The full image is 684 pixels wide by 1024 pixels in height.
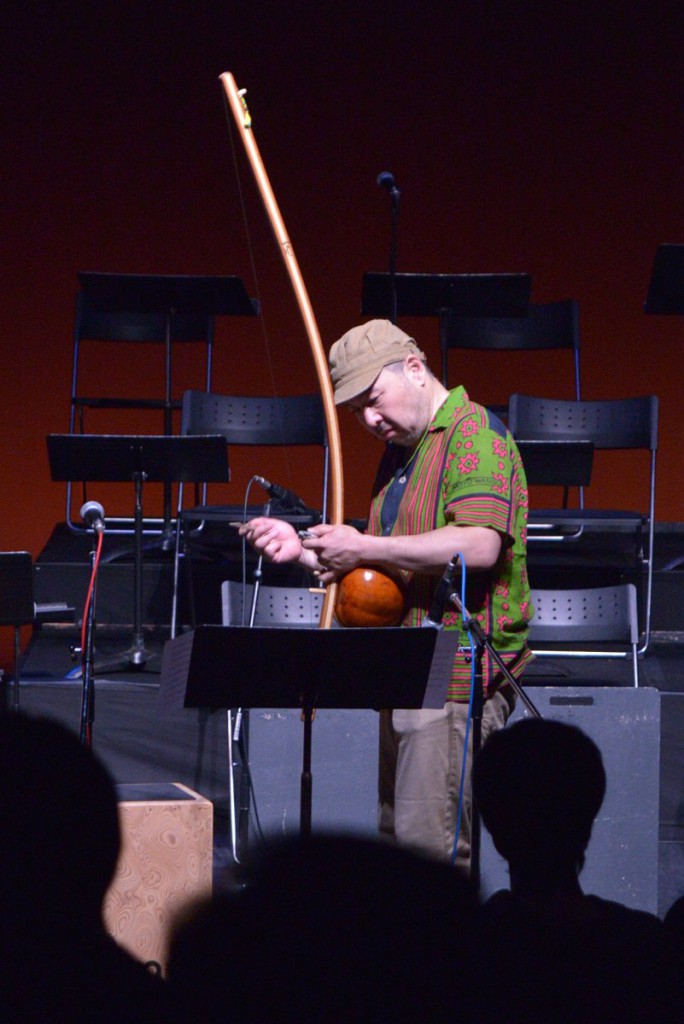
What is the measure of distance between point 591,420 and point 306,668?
134 inches

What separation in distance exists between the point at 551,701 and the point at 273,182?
4.10 m

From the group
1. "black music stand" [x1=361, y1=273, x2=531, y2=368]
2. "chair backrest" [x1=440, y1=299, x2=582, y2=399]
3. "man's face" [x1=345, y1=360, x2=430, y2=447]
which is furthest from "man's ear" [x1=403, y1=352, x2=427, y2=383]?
"chair backrest" [x1=440, y1=299, x2=582, y2=399]

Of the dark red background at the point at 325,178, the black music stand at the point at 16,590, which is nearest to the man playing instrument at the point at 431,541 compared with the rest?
the black music stand at the point at 16,590

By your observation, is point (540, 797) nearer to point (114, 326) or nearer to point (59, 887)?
point (59, 887)

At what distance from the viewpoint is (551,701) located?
3.71m

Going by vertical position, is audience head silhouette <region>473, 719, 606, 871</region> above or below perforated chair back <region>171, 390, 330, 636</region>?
below

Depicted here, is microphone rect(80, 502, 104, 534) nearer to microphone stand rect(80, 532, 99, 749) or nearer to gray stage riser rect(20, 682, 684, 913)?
microphone stand rect(80, 532, 99, 749)

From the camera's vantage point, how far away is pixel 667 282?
5.13 m

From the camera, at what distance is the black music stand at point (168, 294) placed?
17.7ft

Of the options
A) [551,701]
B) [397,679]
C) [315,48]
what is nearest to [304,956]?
[397,679]

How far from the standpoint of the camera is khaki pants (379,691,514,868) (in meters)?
2.60

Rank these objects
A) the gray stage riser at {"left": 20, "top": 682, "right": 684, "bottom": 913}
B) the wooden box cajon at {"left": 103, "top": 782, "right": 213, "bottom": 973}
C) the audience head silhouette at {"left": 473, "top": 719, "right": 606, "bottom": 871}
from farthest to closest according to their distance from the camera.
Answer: the gray stage riser at {"left": 20, "top": 682, "right": 684, "bottom": 913}
the wooden box cajon at {"left": 103, "top": 782, "right": 213, "bottom": 973}
the audience head silhouette at {"left": 473, "top": 719, "right": 606, "bottom": 871}

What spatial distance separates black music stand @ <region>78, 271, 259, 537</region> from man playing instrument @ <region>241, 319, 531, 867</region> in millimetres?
2588

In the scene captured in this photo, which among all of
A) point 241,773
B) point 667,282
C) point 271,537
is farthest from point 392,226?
point 271,537
